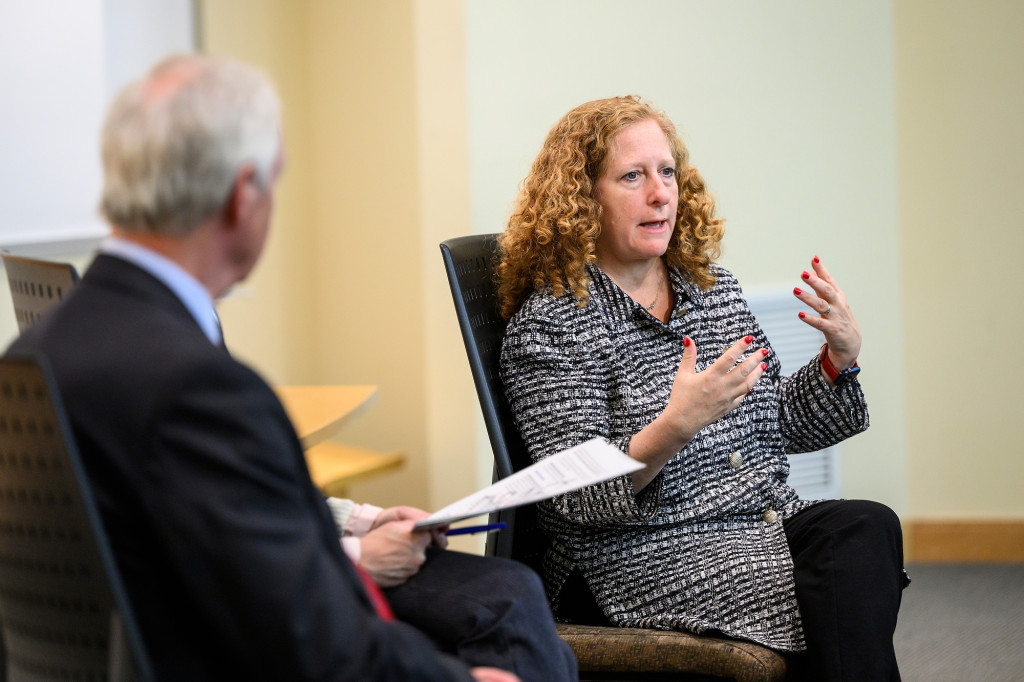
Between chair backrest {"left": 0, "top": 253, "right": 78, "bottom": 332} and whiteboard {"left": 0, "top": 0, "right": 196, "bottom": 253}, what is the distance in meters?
1.17

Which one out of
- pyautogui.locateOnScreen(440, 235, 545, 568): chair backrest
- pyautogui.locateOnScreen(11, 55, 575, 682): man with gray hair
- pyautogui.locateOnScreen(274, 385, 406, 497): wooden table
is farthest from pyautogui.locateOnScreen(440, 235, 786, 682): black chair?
pyautogui.locateOnScreen(11, 55, 575, 682): man with gray hair

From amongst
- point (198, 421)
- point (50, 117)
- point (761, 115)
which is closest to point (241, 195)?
point (198, 421)

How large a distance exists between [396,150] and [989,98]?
2074 mm

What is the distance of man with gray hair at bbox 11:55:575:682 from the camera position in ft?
2.90

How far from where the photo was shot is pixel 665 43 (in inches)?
126

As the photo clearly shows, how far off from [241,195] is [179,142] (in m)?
0.07

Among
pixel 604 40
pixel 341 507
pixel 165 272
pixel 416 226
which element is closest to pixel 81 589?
pixel 165 272

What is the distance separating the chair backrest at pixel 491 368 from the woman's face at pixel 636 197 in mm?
236

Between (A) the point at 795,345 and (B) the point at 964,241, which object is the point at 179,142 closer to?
(A) the point at 795,345

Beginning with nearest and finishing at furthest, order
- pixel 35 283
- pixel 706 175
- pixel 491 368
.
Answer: pixel 35 283
pixel 491 368
pixel 706 175

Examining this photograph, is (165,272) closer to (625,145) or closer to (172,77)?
(172,77)

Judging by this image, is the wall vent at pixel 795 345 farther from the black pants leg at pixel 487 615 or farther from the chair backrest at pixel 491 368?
the black pants leg at pixel 487 615

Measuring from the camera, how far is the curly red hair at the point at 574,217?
2.00 m

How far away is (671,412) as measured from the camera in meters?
1.68
